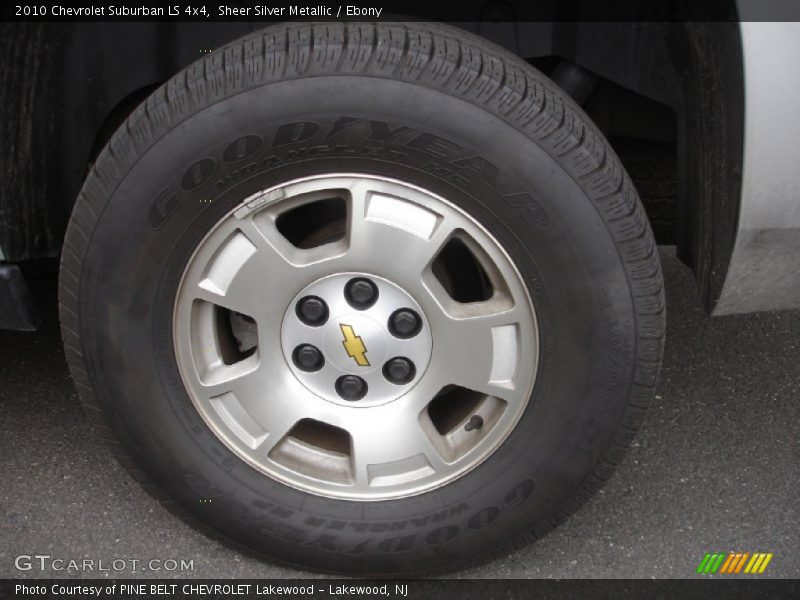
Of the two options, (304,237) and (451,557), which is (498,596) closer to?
(451,557)

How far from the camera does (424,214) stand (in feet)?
6.47

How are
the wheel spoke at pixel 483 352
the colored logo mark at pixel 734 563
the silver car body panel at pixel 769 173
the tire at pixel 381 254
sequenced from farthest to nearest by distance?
the colored logo mark at pixel 734 563
the wheel spoke at pixel 483 352
the tire at pixel 381 254
the silver car body panel at pixel 769 173

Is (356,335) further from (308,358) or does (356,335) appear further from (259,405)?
(259,405)

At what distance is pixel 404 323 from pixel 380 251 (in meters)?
0.18

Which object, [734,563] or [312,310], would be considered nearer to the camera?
[312,310]

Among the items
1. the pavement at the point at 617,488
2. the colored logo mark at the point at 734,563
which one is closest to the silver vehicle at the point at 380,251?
the pavement at the point at 617,488

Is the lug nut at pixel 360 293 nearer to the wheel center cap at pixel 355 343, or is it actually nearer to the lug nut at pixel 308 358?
the wheel center cap at pixel 355 343

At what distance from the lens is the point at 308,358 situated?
2.10 m

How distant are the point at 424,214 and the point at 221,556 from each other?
3.30ft

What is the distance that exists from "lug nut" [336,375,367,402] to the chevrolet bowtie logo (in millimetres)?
44

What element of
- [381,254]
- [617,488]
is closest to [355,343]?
[381,254]

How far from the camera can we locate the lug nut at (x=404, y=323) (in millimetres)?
2041

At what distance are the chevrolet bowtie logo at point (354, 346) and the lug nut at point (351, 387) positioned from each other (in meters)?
0.04

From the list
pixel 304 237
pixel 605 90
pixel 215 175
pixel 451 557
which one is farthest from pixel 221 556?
pixel 605 90
